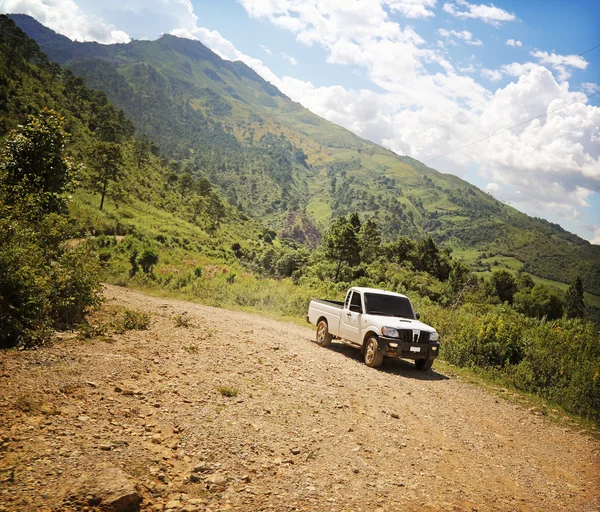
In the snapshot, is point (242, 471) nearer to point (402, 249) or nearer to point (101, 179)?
point (101, 179)

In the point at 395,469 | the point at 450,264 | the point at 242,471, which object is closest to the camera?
the point at 242,471

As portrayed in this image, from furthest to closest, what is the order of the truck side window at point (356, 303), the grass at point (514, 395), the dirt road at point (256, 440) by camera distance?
1. the truck side window at point (356, 303)
2. the grass at point (514, 395)
3. the dirt road at point (256, 440)

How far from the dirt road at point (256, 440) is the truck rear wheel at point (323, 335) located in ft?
12.8

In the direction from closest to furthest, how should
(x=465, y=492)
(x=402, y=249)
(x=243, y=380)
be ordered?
1. (x=465, y=492)
2. (x=243, y=380)
3. (x=402, y=249)

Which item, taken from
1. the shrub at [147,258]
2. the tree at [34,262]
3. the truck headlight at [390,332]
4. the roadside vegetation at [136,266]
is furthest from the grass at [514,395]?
the shrub at [147,258]

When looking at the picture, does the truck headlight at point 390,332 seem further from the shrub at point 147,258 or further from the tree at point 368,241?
the tree at point 368,241

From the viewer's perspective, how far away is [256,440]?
497 cm

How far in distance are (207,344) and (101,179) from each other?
54358mm

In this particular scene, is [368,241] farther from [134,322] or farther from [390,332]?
[134,322]

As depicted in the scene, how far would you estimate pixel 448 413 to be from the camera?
7578 mm

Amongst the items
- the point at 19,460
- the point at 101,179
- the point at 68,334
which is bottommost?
the point at 68,334

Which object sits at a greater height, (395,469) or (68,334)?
(395,469)

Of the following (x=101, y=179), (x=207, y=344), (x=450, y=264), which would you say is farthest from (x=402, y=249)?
(x=207, y=344)

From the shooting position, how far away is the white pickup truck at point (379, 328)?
1000 centimetres
